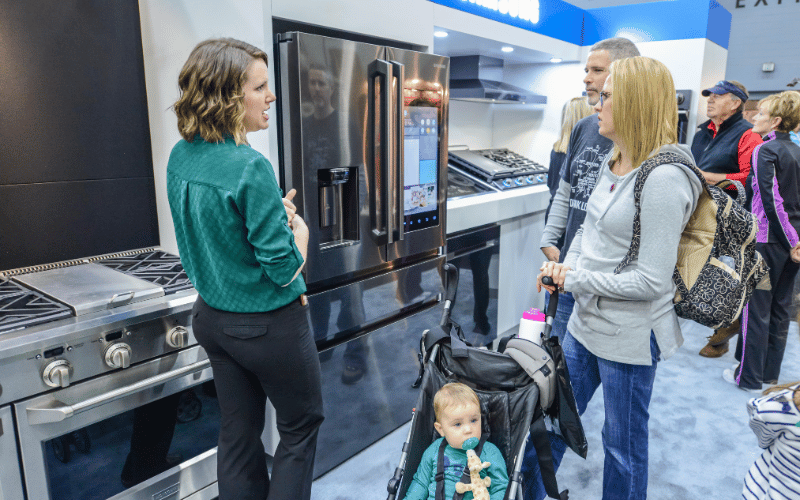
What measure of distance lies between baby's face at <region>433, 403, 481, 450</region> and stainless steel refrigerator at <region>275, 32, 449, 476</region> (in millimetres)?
794

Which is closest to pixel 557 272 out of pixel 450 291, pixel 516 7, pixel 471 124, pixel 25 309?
pixel 450 291

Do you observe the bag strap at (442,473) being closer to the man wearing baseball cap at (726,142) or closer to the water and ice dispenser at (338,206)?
the water and ice dispenser at (338,206)

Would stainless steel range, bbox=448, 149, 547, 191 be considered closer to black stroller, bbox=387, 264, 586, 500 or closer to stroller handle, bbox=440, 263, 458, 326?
stroller handle, bbox=440, 263, 458, 326

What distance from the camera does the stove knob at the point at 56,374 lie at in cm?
158

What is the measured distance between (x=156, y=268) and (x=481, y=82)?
2.88m

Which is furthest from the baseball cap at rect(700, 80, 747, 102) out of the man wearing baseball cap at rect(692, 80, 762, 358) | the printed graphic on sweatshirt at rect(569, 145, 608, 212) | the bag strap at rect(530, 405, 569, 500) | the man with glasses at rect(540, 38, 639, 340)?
the bag strap at rect(530, 405, 569, 500)

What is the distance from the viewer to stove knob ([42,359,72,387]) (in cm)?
158

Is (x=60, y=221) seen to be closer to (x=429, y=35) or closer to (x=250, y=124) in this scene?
(x=250, y=124)

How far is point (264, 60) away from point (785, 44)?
30.8 feet

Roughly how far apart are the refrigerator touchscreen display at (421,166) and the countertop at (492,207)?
0.30 metres

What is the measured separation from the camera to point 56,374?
1.58 meters

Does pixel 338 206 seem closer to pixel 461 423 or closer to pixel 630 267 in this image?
pixel 461 423

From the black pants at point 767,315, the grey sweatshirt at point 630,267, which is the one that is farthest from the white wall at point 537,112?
the grey sweatshirt at point 630,267

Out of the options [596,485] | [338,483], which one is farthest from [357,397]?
[596,485]
